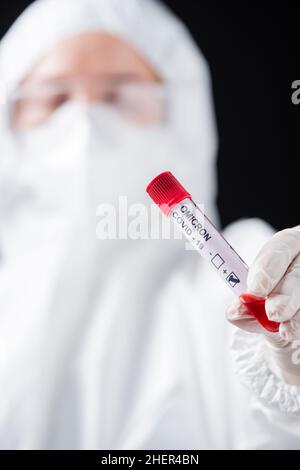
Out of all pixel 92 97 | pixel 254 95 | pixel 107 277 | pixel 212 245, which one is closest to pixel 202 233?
pixel 212 245

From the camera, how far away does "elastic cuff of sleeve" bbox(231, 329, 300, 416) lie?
79 cm

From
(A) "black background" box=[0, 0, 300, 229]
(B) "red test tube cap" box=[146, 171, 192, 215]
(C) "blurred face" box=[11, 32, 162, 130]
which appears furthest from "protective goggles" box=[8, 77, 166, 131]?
(B) "red test tube cap" box=[146, 171, 192, 215]

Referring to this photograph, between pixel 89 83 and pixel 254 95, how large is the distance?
0.71 m

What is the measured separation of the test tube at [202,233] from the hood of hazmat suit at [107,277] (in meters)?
0.36

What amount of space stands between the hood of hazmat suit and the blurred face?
39 millimetres

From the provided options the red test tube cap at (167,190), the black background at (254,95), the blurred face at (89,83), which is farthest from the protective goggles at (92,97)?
the red test tube cap at (167,190)

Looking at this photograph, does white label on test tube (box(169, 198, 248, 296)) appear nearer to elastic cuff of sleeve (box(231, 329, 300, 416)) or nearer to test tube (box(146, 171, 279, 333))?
test tube (box(146, 171, 279, 333))

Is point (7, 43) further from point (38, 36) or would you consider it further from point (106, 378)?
point (106, 378)

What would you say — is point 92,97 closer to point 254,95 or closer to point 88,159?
point 88,159

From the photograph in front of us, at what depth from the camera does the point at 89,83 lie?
4.41ft

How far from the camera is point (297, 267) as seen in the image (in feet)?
2.23
